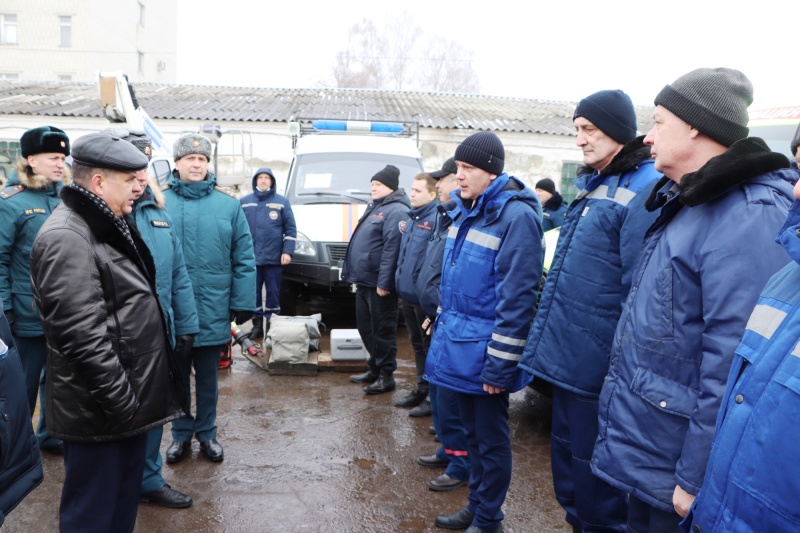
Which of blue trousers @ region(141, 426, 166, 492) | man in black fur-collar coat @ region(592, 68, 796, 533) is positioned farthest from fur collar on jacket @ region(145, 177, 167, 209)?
man in black fur-collar coat @ region(592, 68, 796, 533)

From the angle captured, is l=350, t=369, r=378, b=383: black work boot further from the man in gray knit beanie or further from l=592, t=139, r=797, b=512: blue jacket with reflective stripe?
l=592, t=139, r=797, b=512: blue jacket with reflective stripe

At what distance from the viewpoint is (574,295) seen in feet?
8.85

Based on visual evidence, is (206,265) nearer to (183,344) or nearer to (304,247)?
(183,344)

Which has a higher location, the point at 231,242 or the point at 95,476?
the point at 231,242

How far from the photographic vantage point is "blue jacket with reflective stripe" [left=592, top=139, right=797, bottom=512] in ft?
5.81

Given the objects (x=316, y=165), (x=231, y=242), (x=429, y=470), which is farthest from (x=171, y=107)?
(x=429, y=470)

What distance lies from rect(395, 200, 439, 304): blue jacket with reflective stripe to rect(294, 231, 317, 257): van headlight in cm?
243

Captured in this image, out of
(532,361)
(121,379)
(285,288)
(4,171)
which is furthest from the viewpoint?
(4,171)

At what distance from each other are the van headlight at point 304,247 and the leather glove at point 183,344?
3604 mm

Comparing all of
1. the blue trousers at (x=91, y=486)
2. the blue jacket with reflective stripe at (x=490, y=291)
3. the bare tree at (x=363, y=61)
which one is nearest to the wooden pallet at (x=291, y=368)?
the blue jacket with reflective stripe at (x=490, y=291)

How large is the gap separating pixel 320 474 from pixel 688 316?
296 cm

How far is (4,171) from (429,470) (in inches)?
611

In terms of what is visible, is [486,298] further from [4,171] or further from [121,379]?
[4,171]

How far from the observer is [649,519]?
6.97 feet
